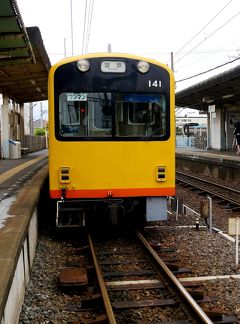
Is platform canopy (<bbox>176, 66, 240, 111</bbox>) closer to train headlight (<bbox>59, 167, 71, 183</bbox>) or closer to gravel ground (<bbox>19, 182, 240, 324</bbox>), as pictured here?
gravel ground (<bbox>19, 182, 240, 324</bbox>)

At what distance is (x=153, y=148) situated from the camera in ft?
24.4

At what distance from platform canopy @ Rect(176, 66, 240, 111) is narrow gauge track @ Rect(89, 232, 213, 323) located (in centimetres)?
1161

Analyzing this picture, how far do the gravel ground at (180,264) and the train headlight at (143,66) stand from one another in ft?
9.33

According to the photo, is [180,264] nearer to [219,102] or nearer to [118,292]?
[118,292]

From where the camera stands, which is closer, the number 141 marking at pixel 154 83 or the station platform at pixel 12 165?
the number 141 marking at pixel 154 83

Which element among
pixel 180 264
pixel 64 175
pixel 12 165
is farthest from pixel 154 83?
pixel 12 165

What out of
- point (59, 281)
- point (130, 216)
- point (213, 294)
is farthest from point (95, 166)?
point (213, 294)

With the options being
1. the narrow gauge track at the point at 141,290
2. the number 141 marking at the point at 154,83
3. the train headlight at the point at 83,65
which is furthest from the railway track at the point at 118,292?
the train headlight at the point at 83,65

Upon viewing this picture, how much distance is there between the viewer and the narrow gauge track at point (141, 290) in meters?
4.59

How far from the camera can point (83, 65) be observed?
24.0ft

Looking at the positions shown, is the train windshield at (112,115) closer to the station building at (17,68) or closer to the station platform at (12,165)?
the station building at (17,68)

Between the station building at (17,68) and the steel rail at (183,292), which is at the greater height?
the station building at (17,68)

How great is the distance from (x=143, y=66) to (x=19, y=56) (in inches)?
171

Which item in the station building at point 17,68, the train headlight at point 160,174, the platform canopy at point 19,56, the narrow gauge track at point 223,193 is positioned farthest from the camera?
the narrow gauge track at point 223,193
